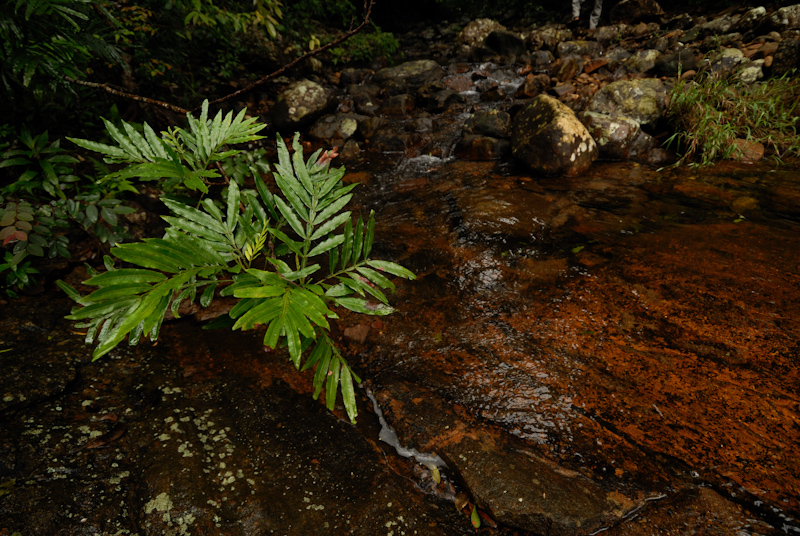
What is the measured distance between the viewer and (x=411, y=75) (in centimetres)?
852

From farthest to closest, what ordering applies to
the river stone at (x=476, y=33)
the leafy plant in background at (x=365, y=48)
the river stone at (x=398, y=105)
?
the river stone at (x=476, y=33), the leafy plant in background at (x=365, y=48), the river stone at (x=398, y=105)

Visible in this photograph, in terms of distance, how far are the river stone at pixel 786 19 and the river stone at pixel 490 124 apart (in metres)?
5.59

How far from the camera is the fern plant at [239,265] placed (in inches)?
43.9

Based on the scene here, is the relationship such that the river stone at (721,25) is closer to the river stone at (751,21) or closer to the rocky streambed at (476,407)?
the river stone at (751,21)

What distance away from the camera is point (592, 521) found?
4.27 ft

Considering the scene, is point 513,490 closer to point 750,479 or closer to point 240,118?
point 750,479

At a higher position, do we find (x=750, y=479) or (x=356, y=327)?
(x=356, y=327)

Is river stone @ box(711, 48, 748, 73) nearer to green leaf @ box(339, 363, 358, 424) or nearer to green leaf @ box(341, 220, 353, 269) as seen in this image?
green leaf @ box(341, 220, 353, 269)

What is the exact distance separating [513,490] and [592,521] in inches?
11.3

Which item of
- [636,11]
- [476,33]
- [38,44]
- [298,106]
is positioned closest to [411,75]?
[298,106]

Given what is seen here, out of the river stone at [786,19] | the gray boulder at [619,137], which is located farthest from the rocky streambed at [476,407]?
the river stone at [786,19]

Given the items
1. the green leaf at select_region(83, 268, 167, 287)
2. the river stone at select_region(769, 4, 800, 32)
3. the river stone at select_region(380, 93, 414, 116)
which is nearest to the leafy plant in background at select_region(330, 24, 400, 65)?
the river stone at select_region(380, 93, 414, 116)

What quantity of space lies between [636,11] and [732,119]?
7583 mm

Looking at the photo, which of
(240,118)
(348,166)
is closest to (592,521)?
(240,118)
